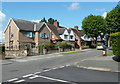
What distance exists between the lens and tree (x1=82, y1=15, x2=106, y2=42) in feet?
141

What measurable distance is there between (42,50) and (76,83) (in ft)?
68.4

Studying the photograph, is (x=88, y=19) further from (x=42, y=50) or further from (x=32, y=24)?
(x=42, y=50)

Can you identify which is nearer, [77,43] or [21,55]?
[21,55]

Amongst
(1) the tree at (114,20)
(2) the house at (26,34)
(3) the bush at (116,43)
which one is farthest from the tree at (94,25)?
(3) the bush at (116,43)

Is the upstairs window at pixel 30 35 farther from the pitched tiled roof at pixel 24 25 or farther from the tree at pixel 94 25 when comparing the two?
the tree at pixel 94 25

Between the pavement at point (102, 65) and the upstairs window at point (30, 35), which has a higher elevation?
the upstairs window at point (30, 35)

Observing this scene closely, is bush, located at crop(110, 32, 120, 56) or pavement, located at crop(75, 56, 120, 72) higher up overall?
bush, located at crop(110, 32, 120, 56)

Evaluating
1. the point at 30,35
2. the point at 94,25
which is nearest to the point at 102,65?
the point at 30,35

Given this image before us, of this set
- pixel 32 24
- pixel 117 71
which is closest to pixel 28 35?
pixel 32 24

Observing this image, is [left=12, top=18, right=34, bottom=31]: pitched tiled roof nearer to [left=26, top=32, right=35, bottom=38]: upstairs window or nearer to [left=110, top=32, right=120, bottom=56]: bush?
[left=26, top=32, right=35, bottom=38]: upstairs window

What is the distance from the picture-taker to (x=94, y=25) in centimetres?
4300

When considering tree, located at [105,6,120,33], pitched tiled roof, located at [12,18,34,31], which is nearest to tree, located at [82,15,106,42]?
tree, located at [105,6,120,33]

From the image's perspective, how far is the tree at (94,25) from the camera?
43.1m

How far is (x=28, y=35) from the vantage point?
118 ft
